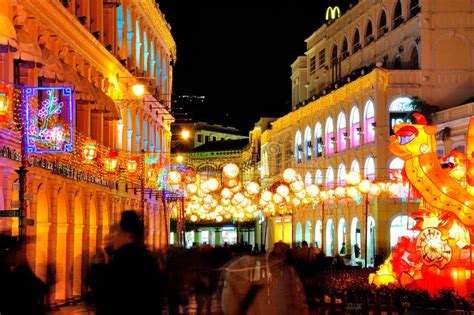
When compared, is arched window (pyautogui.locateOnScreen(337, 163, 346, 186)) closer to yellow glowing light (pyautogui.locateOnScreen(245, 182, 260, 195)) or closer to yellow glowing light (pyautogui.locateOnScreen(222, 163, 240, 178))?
yellow glowing light (pyautogui.locateOnScreen(245, 182, 260, 195))

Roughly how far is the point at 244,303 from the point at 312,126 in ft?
196

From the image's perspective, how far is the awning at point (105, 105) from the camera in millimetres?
35375

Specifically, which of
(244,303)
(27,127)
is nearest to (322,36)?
(27,127)

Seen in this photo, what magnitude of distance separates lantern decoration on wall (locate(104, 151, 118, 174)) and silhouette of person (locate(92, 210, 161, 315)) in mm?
24622

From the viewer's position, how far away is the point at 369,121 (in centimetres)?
6009

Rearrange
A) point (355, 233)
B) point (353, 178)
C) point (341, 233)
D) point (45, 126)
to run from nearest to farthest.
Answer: point (45, 126) → point (353, 178) → point (355, 233) → point (341, 233)

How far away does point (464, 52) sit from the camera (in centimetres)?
5834

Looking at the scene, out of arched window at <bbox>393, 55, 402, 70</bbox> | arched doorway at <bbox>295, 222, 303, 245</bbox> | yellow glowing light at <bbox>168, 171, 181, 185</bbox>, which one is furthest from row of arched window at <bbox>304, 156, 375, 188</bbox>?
yellow glowing light at <bbox>168, 171, 181, 185</bbox>

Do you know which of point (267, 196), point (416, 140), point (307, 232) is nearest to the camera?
point (416, 140)

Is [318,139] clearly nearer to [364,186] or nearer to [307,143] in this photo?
[307,143]

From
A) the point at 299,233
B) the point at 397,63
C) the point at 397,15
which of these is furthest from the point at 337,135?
the point at 299,233

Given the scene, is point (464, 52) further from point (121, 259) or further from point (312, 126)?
point (121, 259)

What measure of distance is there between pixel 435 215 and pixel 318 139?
45.5 meters

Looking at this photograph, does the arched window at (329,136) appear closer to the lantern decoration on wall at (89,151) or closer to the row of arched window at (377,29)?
the row of arched window at (377,29)
